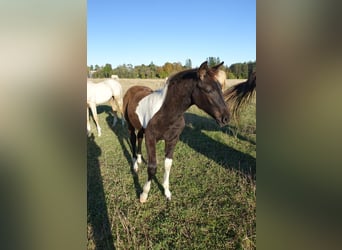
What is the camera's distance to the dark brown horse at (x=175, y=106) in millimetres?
2035

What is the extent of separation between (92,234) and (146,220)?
56cm

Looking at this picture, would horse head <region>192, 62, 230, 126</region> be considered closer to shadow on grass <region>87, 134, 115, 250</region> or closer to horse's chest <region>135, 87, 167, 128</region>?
horse's chest <region>135, 87, 167, 128</region>

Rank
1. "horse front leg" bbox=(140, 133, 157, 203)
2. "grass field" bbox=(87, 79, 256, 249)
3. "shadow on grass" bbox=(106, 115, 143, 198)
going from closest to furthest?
"grass field" bbox=(87, 79, 256, 249) → "horse front leg" bbox=(140, 133, 157, 203) → "shadow on grass" bbox=(106, 115, 143, 198)

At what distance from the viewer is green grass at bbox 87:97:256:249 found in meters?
1.90

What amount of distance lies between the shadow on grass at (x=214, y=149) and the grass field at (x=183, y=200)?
0.01m

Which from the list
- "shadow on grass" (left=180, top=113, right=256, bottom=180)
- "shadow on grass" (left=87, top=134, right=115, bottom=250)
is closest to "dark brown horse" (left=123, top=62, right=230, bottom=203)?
"shadow on grass" (left=87, top=134, right=115, bottom=250)

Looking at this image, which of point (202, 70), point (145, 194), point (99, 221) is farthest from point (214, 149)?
point (99, 221)

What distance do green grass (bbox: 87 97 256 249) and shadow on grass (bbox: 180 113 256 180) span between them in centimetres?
1
